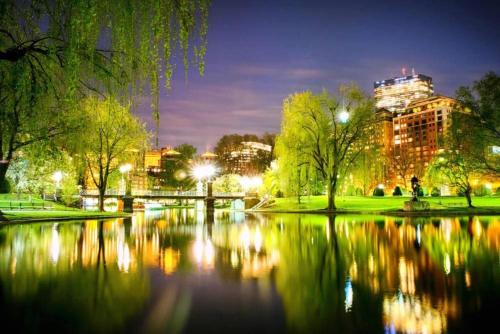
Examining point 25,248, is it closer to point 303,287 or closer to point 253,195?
point 303,287

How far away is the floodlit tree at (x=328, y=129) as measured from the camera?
46.0 meters

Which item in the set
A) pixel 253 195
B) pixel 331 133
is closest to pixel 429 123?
pixel 253 195

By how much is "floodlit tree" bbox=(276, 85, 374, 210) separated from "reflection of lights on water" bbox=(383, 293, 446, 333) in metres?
39.8

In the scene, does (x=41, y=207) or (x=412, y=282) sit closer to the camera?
(x=412, y=282)

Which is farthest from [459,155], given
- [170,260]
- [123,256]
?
[123,256]

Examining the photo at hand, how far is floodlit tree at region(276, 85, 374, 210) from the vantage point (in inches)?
1811

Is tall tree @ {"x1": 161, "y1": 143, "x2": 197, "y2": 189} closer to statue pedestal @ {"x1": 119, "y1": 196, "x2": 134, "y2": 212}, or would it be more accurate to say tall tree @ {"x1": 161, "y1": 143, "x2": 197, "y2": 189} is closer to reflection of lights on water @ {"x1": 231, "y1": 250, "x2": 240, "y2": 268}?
statue pedestal @ {"x1": 119, "y1": 196, "x2": 134, "y2": 212}

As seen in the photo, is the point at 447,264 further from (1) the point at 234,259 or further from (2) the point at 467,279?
(1) the point at 234,259

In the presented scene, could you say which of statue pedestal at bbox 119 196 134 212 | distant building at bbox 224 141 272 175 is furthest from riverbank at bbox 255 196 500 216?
distant building at bbox 224 141 272 175

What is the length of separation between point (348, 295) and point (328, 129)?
1605 inches

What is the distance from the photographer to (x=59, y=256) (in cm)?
1310

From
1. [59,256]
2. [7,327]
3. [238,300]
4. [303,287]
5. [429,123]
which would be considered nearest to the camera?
[7,327]

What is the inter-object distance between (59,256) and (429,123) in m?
169

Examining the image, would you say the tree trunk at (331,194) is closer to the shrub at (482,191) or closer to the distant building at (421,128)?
the shrub at (482,191)
